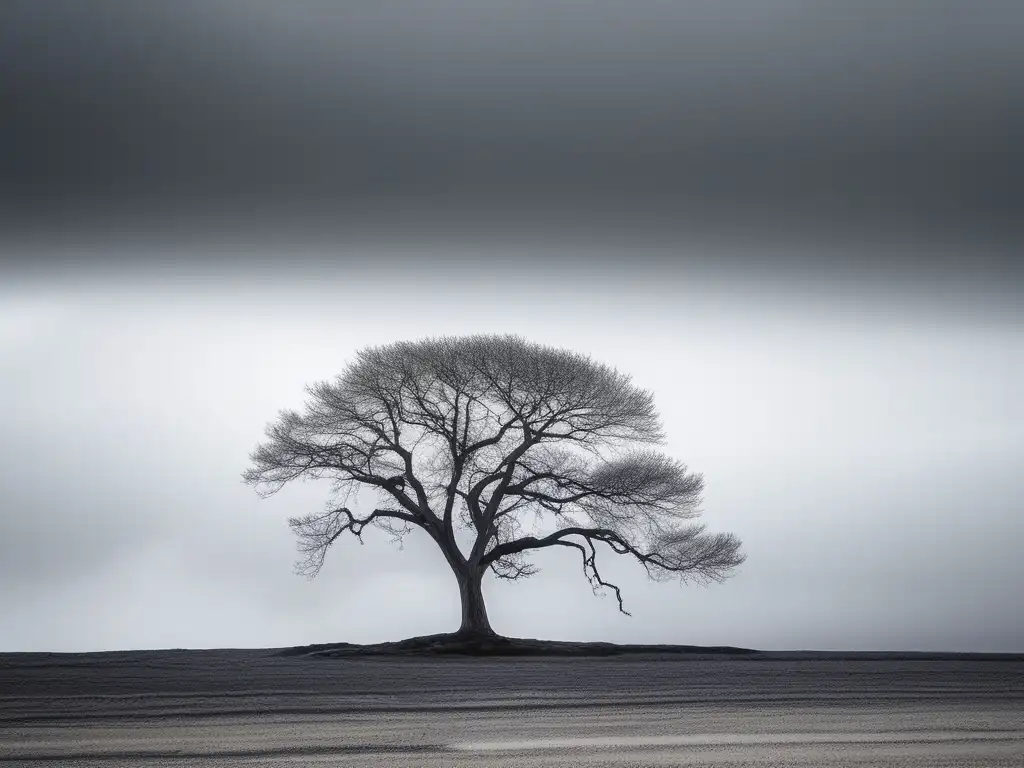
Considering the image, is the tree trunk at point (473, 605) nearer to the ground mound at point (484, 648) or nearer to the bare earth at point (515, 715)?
the ground mound at point (484, 648)

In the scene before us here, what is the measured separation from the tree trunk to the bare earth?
4.35 m

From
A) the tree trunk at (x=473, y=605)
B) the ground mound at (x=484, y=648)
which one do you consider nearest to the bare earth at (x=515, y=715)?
the ground mound at (x=484, y=648)

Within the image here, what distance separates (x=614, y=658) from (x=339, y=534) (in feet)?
17.8

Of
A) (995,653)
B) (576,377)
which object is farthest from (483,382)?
(995,653)

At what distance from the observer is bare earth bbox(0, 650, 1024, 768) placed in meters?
5.12

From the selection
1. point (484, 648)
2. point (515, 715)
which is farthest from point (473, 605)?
point (515, 715)

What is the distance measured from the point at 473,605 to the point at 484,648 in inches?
47.6

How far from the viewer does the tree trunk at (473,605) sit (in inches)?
671

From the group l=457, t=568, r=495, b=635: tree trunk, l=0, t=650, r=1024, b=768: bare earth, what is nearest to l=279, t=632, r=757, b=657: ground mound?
l=457, t=568, r=495, b=635: tree trunk

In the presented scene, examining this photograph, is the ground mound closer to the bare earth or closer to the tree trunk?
the tree trunk

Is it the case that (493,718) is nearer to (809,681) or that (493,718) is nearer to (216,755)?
(216,755)

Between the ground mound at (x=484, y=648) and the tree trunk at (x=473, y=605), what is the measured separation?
276mm

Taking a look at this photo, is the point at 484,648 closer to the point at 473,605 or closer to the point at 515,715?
the point at 473,605

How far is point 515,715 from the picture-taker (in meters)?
6.98
